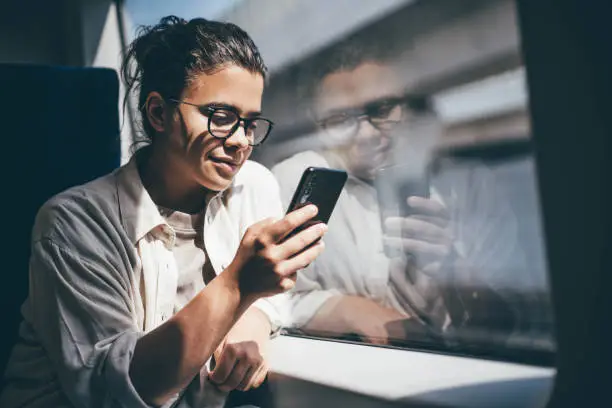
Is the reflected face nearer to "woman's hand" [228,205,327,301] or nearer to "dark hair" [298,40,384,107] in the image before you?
"dark hair" [298,40,384,107]

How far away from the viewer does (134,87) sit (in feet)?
3.71

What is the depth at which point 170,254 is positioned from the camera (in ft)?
3.14

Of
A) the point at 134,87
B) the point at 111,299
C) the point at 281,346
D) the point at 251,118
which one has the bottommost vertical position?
the point at 281,346

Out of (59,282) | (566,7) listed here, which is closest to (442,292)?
(566,7)

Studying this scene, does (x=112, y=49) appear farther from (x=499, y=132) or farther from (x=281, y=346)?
(x=499, y=132)

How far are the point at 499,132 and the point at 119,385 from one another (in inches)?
28.8

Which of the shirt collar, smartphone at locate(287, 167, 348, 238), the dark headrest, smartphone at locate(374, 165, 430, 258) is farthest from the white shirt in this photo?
smartphone at locate(374, 165, 430, 258)

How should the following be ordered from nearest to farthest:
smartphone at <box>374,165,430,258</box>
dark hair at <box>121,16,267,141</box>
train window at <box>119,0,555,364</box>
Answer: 1. train window at <box>119,0,555,364</box>
2. dark hair at <box>121,16,267,141</box>
3. smartphone at <box>374,165,430,258</box>

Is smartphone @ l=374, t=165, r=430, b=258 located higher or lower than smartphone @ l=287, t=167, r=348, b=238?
lower

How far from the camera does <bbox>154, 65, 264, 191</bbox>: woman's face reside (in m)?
0.95

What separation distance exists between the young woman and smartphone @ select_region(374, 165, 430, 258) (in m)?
0.24

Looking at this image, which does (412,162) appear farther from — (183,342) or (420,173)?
(183,342)

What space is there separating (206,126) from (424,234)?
0.49m

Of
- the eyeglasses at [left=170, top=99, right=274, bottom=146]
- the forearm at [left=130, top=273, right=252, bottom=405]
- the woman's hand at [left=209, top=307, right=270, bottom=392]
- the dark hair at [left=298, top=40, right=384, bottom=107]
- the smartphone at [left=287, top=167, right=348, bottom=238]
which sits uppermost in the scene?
the dark hair at [left=298, top=40, right=384, bottom=107]
